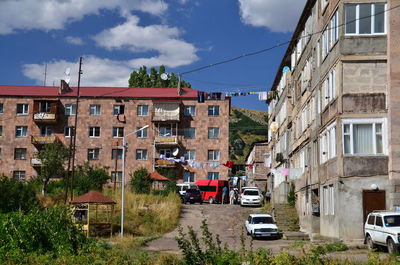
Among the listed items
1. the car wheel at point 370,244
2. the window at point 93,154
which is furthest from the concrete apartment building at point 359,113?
the window at point 93,154

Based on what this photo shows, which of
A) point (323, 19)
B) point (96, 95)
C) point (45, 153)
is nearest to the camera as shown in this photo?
point (323, 19)

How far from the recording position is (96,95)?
218 feet

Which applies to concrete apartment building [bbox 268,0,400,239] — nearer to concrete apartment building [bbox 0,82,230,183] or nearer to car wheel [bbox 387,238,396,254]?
car wheel [bbox 387,238,396,254]

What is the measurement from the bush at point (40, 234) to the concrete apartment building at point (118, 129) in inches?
1843

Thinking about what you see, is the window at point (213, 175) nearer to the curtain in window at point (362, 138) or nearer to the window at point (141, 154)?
the window at point (141, 154)

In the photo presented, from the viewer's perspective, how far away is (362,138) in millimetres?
26188

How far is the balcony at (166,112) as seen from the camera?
65188 millimetres

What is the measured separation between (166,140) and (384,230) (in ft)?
150

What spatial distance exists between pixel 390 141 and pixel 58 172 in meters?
42.7

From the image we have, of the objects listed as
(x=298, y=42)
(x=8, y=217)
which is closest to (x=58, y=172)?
(x=298, y=42)

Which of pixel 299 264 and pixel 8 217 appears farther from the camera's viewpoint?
pixel 8 217

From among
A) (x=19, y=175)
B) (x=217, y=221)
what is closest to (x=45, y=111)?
(x=19, y=175)

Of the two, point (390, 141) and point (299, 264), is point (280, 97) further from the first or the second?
point (299, 264)

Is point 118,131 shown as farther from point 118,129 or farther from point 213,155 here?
point 213,155
